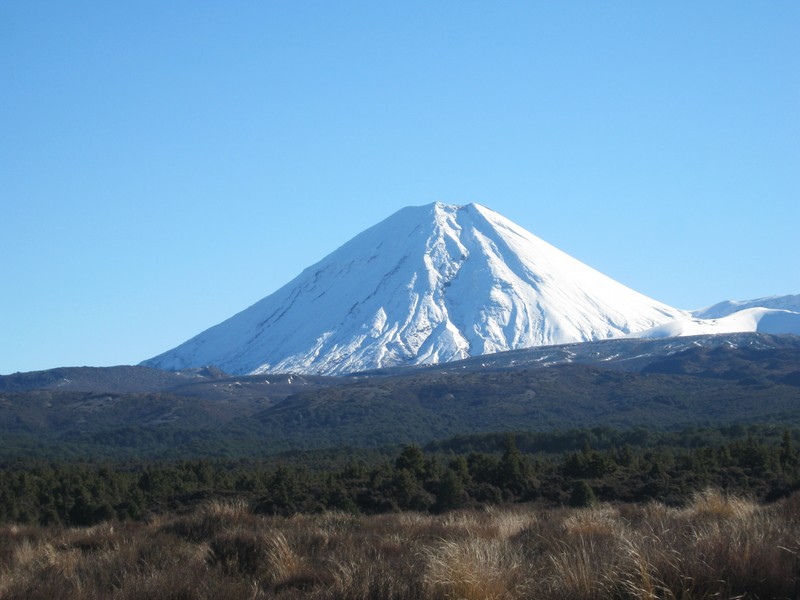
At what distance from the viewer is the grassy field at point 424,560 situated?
22.3 feet

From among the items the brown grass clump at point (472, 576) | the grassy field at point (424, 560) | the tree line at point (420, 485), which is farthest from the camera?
the tree line at point (420, 485)

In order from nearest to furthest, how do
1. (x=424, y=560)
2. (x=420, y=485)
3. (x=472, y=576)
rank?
(x=472, y=576), (x=424, y=560), (x=420, y=485)

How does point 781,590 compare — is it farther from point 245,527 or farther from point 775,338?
point 775,338

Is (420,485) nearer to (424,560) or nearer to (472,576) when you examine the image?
(424,560)

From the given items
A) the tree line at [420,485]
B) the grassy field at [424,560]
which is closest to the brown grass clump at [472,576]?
the grassy field at [424,560]

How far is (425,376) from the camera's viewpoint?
448 feet

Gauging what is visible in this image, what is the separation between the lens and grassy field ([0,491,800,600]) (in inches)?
267

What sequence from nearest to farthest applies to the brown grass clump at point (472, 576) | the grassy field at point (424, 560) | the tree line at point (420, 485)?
the grassy field at point (424, 560), the brown grass clump at point (472, 576), the tree line at point (420, 485)

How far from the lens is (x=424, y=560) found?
28.3 feet

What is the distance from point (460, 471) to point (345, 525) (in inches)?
838

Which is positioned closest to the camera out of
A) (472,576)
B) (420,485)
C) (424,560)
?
(472,576)

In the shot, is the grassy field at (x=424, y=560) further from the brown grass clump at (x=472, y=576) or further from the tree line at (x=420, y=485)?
the tree line at (x=420, y=485)

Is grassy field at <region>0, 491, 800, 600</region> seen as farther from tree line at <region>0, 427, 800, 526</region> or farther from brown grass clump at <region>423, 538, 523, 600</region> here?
tree line at <region>0, 427, 800, 526</region>

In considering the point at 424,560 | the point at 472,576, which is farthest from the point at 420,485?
the point at 472,576
